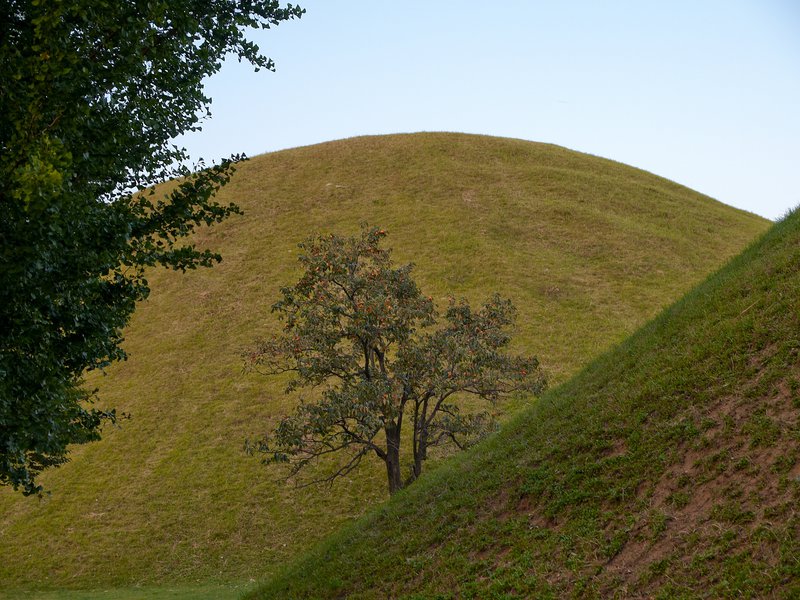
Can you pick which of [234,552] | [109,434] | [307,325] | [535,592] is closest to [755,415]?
Result: [535,592]

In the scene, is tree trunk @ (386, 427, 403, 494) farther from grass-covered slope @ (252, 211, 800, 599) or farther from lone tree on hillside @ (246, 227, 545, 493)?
grass-covered slope @ (252, 211, 800, 599)

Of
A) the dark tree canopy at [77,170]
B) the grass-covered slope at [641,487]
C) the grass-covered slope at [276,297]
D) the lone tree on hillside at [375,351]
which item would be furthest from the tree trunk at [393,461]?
the dark tree canopy at [77,170]

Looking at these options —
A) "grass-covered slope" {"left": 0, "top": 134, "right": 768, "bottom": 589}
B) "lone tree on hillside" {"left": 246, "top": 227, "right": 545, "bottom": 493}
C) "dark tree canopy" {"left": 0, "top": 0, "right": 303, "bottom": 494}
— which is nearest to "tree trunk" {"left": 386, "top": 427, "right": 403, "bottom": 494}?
"lone tree on hillside" {"left": 246, "top": 227, "right": 545, "bottom": 493}

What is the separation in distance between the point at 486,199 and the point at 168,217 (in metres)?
50.4

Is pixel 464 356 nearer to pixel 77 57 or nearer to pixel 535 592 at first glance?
pixel 535 592

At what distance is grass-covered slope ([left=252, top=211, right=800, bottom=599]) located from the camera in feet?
33.2

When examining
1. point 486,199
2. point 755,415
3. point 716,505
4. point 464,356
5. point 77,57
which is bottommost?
point 716,505

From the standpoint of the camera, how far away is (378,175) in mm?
67000

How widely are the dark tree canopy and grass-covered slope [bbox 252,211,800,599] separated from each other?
7124 millimetres

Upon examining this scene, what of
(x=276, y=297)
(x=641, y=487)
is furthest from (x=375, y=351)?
(x=276, y=297)

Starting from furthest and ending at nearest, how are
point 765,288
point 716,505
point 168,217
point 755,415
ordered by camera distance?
point 765,288
point 168,217
point 755,415
point 716,505

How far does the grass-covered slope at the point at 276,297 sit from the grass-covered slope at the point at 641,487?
14704mm

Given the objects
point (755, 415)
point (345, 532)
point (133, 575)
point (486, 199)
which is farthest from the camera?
point (486, 199)

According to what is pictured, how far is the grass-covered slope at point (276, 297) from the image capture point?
106 feet
